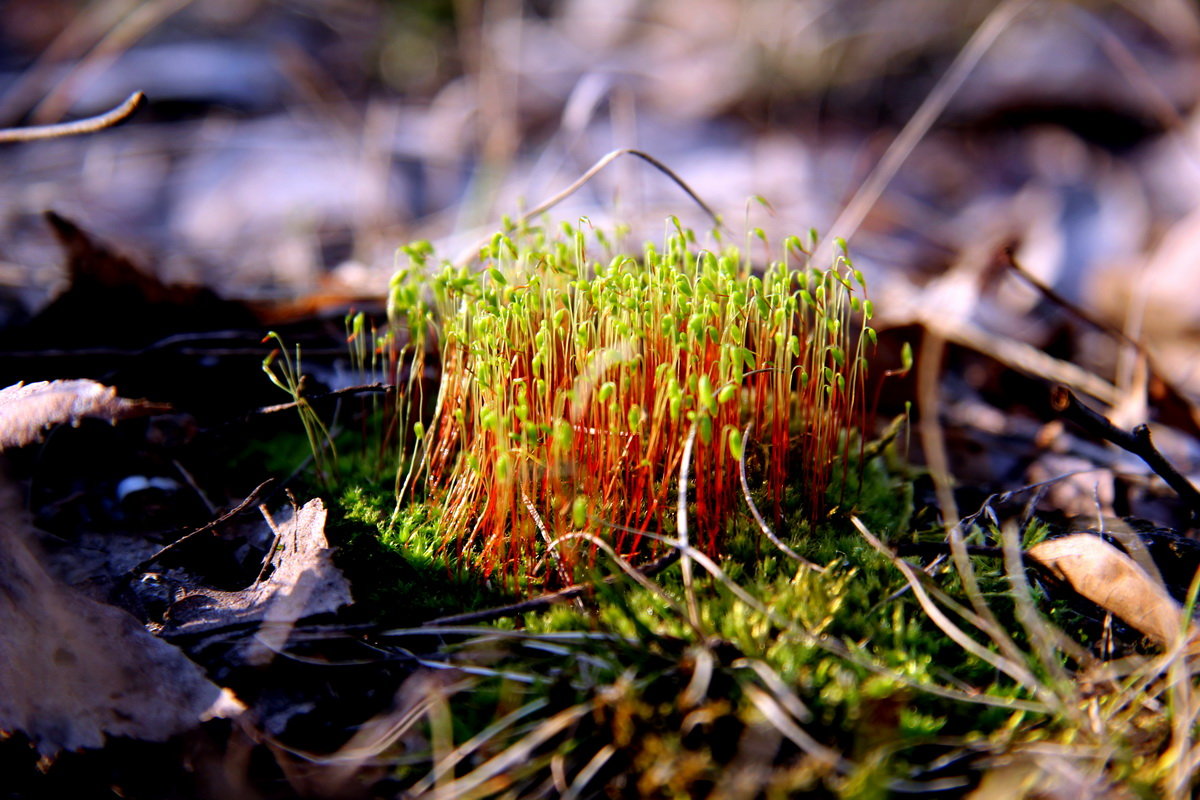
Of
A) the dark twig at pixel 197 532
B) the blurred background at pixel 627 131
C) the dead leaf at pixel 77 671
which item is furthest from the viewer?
the blurred background at pixel 627 131

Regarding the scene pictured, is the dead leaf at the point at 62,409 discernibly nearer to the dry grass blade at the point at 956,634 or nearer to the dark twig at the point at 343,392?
the dark twig at the point at 343,392

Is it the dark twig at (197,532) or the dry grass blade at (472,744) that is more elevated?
the dark twig at (197,532)

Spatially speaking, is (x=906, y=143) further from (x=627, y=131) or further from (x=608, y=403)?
(x=627, y=131)

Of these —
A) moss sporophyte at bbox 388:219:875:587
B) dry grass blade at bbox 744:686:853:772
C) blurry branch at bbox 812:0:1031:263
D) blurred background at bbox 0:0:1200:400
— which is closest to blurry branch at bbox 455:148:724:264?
moss sporophyte at bbox 388:219:875:587

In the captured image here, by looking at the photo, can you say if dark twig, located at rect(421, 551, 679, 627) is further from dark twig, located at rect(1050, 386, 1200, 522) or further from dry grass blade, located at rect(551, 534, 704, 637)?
dark twig, located at rect(1050, 386, 1200, 522)

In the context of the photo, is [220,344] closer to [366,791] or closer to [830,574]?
[366,791]

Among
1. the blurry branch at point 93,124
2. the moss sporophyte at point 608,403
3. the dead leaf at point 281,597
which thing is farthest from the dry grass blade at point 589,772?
the blurry branch at point 93,124
